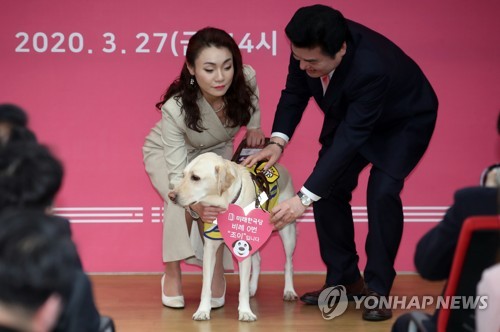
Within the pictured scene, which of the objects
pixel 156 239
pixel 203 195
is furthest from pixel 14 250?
pixel 156 239

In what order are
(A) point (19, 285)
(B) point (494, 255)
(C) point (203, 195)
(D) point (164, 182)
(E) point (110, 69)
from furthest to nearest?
(E) point (110, 69), (D) point (164, 182), (C) point (203, 195), (B) point (494, 255), (A) point (19, 285)

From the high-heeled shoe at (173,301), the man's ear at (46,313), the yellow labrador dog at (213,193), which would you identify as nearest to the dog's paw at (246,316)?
the yellow labrador dog at (213,193)

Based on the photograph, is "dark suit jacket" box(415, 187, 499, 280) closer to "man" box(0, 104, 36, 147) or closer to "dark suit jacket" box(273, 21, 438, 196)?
"man" box(0, 104, 36, 147)

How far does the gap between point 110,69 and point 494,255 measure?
3.19 m

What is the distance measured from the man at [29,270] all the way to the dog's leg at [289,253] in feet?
9.36

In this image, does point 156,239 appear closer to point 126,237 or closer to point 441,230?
point 126,237

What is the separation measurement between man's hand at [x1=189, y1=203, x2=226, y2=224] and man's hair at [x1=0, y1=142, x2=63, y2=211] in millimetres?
1944

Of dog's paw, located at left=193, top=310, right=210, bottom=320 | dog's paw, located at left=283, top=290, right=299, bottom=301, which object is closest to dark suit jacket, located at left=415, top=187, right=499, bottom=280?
dog's paw, located at left=193, top=310, right=210, bottom=320

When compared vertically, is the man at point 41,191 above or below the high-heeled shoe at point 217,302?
above

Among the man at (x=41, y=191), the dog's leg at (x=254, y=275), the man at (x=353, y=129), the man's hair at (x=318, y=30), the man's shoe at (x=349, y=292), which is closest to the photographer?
the man at (x=41, y=191)

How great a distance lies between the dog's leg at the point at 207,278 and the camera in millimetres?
3795

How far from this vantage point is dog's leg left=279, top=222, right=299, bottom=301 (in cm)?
415

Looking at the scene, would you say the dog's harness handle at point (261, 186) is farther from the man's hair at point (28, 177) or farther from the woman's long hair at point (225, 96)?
the man's hair at point (28, 177)

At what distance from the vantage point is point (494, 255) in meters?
1.89
